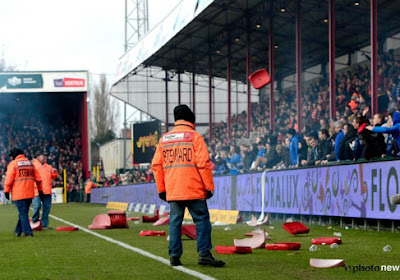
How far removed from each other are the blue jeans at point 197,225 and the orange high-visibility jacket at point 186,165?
4.4 inches

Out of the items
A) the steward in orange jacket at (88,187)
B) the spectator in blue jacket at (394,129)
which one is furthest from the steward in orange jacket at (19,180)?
the steward in orange jacket at (88,187)

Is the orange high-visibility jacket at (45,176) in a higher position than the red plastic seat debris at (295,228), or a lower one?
higher

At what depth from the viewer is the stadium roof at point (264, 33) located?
110ft

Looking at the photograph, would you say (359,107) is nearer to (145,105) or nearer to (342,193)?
(342,193)

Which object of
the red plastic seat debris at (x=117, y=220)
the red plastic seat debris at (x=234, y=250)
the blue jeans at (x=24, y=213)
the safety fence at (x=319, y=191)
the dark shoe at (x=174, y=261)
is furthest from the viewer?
the red plastic seat debris at (x=117, y=220)

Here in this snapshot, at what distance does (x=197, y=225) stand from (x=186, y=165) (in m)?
0.73

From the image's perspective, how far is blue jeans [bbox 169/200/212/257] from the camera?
31.1 feet

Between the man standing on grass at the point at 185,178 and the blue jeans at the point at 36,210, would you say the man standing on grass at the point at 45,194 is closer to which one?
the blue jeans at the point at 36,210

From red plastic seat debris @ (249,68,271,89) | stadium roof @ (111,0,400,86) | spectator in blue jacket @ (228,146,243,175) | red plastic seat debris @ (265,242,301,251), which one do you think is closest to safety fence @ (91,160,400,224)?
spectator in blue jacket @ (228,146,243,175)

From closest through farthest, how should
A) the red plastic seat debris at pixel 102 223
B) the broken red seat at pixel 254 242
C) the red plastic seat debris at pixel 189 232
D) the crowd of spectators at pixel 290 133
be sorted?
1. the broken red seat at pixel 254 242
2. the red plastic seat debris at pixel 189 232
3. the crowd of spectators at pixel 290 133
4. the red plastic seat debris at pixel 102 223

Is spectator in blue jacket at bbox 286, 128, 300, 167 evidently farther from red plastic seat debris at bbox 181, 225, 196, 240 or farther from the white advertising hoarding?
the white advertising hoarding

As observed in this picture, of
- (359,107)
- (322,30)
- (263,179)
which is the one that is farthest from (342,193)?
(322,30)

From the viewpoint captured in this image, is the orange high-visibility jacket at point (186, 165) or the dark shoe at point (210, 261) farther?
the orange high-visibility jacket at point (186, 165)

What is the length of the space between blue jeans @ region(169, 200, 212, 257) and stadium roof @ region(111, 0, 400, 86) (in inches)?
887
